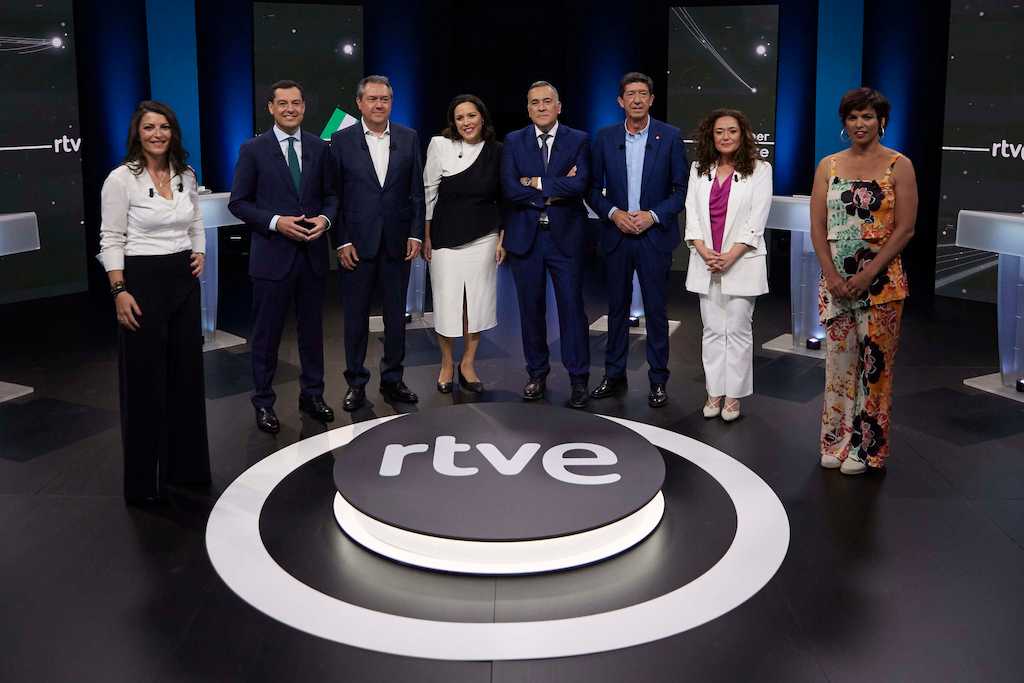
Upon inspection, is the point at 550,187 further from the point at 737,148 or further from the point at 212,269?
the point at 212,269

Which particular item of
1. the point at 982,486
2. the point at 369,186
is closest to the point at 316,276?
the point at 369,186

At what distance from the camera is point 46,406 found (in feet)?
17.1

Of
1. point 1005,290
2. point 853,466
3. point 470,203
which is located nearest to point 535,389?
point 470,203

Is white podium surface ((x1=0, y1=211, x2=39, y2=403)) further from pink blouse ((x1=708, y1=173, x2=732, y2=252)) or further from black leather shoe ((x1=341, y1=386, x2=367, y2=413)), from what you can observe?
pink blouse ((x1=708, y1=173, x2=732, y2=252))

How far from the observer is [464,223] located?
5273 millimetres

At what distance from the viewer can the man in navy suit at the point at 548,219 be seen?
5121mm

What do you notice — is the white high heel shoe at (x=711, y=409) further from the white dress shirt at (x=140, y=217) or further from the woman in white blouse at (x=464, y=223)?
the white dress shirt at (x=140, y=217)

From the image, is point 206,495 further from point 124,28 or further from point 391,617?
point 124,28

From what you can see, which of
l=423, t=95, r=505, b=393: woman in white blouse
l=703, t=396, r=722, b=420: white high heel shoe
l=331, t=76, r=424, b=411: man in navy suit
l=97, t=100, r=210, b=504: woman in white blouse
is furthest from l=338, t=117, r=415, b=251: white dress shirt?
l=703, t=396, r=722, b=420: white high heel shoe

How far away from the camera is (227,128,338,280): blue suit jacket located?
15.4 feet

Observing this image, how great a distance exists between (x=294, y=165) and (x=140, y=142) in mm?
1094

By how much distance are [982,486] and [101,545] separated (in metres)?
3.48

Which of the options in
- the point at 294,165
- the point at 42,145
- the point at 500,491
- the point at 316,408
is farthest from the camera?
the point at 42,145

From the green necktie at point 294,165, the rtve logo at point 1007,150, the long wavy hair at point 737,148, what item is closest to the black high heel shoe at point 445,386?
the green necktie at point 294,165
